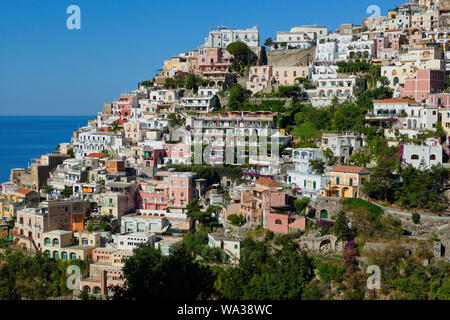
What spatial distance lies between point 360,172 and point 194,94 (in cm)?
1725

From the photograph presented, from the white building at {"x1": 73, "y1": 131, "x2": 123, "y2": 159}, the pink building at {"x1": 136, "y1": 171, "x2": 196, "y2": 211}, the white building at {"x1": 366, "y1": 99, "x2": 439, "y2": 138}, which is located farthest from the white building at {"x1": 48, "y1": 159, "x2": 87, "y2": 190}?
the white building at {"x1": 366, "y1": 99, "x2": 439, "y2": 138}

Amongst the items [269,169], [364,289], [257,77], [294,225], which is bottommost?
[364,289]

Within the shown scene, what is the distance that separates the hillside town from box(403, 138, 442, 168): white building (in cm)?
6

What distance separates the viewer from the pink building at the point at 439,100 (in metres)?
27.0

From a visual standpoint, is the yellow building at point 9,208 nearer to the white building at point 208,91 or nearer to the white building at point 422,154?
the white building at point 208,91

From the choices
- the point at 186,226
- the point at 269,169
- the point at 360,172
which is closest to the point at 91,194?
the point at 186,226

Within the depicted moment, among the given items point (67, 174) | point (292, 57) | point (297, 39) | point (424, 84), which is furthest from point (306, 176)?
point (297, 39)

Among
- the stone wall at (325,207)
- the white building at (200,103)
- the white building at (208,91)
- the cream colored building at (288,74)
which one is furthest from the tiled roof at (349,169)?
the white building at (208,91)

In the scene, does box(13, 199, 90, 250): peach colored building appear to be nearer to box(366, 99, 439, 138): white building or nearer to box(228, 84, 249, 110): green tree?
box(228, 84, 249, 110): green tree

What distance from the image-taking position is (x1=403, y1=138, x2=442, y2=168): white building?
78.3 feet
